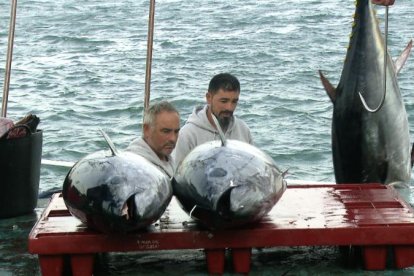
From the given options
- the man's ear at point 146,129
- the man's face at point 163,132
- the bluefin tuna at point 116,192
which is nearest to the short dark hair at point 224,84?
the man's face at point 163,132

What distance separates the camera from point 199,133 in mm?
5891

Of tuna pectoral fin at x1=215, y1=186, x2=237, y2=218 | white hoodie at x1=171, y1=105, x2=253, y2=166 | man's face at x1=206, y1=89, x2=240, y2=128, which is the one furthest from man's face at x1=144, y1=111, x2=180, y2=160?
tuna pectoral fin at x1=215, y1=186, x2=237, y2=218

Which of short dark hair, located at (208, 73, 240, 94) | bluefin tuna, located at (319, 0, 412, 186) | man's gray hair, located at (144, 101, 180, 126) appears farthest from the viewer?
bluefin tuna, located at (319, 0, 412, 186)

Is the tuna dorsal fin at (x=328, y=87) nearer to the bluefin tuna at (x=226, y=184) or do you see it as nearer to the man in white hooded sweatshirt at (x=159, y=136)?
the man in white hooded sweatshirt at (x=159, y=136)

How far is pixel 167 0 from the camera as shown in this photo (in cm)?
2809

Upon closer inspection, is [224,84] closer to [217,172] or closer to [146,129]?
[146,129]

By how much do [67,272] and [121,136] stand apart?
8949 millimetres

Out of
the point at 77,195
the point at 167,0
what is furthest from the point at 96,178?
the point at 167,0

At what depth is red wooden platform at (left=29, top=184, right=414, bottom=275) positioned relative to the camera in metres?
4.35

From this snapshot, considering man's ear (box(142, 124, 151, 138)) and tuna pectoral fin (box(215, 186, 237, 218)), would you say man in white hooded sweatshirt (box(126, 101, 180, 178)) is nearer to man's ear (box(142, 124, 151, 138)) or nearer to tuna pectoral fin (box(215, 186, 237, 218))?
man's ear (box(142, 124, 151, 138))

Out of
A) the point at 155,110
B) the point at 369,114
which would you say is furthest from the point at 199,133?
the point at 369,114

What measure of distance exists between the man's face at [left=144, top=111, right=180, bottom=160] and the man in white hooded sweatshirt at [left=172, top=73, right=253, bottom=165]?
601 mm

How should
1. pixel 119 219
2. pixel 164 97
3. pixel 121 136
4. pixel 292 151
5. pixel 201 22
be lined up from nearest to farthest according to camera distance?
pixel 119 219, pixel 292 151, pixel 121 136, pixel 164 97, pixel 201 22

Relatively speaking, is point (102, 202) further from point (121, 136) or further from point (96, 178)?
point (121, 136)
